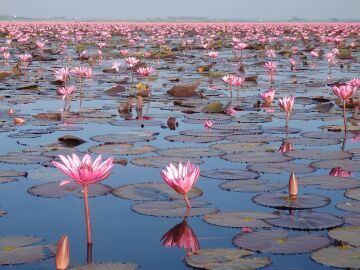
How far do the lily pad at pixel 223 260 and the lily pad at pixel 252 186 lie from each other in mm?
780

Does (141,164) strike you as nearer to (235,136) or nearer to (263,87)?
(235,136)

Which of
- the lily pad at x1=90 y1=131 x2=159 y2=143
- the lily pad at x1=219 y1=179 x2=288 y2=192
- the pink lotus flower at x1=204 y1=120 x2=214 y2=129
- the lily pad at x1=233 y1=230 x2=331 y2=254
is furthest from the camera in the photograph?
the pink lotus flower at x1=204 y1=120 x2=214 y2=129

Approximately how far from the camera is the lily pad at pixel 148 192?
8.54 feet

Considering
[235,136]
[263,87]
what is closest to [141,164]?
[235,136]

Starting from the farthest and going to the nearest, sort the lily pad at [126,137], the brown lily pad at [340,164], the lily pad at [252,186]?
the lily pad at [126,137] → the brown lily pad at [340,164] → the lily pad at [252,186]

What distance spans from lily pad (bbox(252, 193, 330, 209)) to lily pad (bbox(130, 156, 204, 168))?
71cm

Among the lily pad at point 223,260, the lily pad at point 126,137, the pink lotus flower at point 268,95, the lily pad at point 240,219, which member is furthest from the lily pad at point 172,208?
the pink lotus flower at point 268,95

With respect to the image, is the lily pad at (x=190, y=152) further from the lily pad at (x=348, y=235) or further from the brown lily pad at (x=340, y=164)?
the lily pad at (x=348, y=235)

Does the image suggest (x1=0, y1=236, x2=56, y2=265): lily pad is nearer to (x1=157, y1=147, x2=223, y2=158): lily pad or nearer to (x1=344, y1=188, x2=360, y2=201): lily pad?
(x1=344, y1=188, x2=360, y2=201): lily pad

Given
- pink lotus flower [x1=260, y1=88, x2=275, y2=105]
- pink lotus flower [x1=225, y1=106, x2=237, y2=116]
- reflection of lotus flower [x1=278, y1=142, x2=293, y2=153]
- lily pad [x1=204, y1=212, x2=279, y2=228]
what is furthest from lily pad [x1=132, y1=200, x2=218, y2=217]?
pink lotus flower [x1=260, y1=88, x2=275, y2=105]

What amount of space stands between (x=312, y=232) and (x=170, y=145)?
1707 mm

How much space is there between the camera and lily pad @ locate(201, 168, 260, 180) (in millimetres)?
2924

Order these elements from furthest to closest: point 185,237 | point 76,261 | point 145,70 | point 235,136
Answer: point 145,70 < point 235,136 < point 185,237 < point 76,261

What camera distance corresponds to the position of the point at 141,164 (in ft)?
10.5
